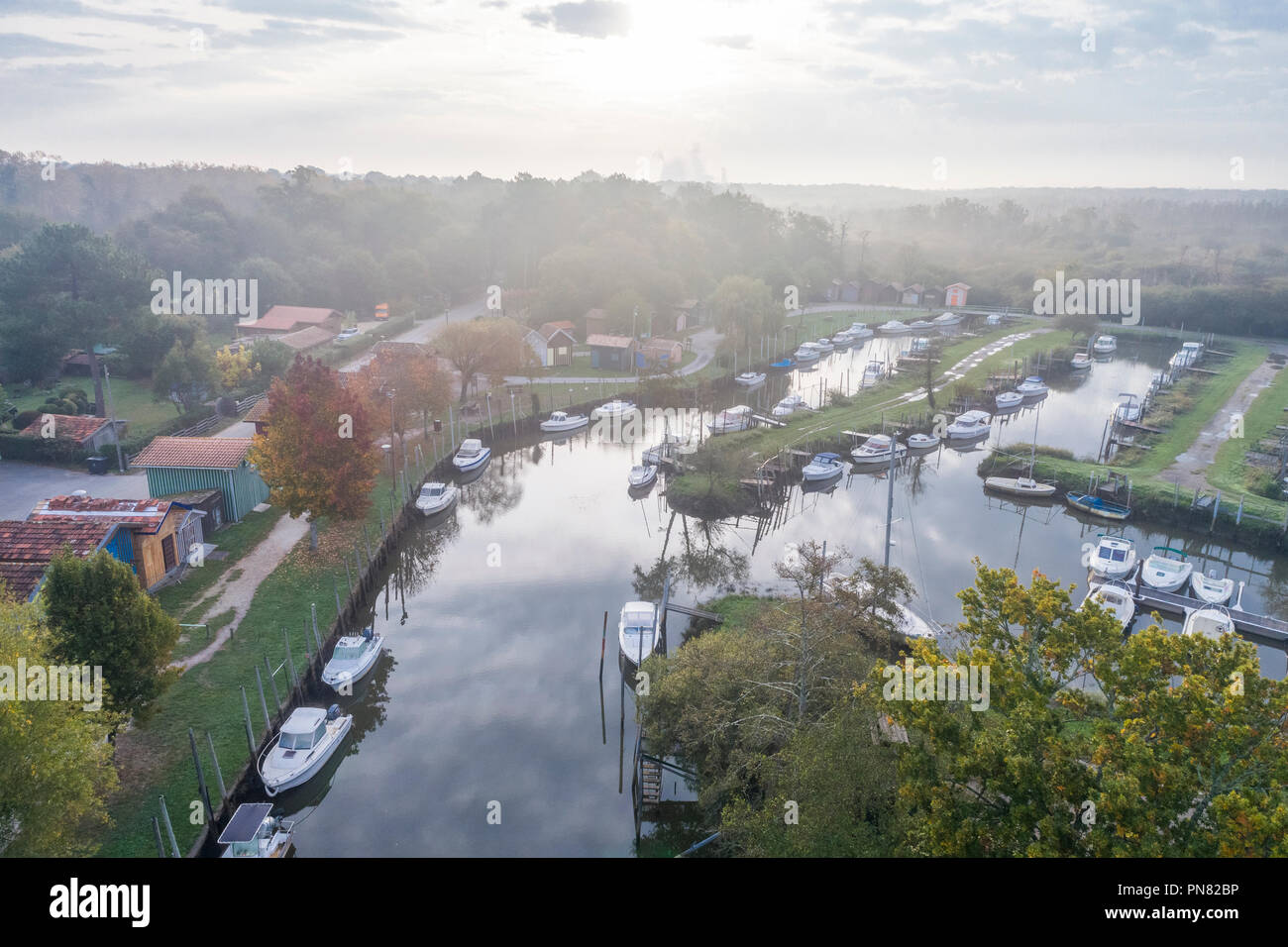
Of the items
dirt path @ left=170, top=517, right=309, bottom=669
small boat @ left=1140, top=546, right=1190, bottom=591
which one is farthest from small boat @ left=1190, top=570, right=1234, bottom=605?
dirt path @ left=170, top=517, right=309, bottom=669

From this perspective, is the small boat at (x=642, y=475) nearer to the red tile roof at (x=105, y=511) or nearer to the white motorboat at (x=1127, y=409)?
the red tile roof at (x=105, y=511)

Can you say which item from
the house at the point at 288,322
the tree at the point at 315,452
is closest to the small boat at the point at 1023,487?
the tree at the point at 315,452

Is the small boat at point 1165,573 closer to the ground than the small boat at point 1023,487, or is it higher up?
closer to the ground

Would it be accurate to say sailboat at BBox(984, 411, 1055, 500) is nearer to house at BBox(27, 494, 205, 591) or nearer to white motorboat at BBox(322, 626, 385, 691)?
white motorboat at BBox(322, 626, 385, 691)

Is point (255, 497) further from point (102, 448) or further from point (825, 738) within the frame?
point (825, 738)

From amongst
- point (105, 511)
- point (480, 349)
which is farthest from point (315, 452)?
point (480, 349)

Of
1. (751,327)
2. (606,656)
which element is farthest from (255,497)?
(751,327)
